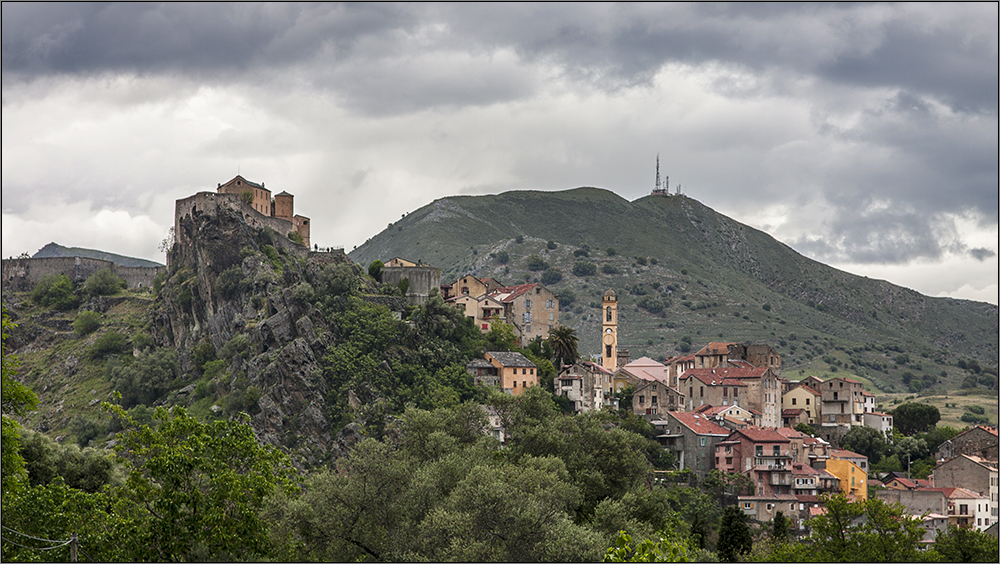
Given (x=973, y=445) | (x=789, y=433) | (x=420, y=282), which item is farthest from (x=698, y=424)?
(x=420, y=282)

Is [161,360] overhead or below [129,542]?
overhead

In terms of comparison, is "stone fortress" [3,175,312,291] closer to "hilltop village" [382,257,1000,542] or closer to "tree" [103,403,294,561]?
"hilltop village" [382,257,1000,542]

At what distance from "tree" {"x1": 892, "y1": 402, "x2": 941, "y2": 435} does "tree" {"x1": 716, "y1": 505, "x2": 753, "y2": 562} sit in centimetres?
4677

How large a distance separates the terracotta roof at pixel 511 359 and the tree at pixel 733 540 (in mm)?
27178

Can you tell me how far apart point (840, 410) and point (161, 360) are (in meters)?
59.1

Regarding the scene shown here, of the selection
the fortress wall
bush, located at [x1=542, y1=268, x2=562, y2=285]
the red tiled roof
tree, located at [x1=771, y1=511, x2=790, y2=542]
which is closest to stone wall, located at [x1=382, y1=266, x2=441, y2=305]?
the fortress wall

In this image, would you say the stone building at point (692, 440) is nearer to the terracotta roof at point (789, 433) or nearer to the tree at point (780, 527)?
the terracotta roof at point (789, 433)

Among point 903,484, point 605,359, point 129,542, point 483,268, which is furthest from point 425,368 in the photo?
point 483,268

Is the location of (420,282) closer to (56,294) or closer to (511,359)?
(511,359)

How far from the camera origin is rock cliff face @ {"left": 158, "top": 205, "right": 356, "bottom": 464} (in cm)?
7994

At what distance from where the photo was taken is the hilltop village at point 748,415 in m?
77.3

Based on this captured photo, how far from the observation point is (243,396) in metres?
80.8

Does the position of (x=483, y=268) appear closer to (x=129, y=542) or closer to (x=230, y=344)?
(x=230, y=344)

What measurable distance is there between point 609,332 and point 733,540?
4539cm
